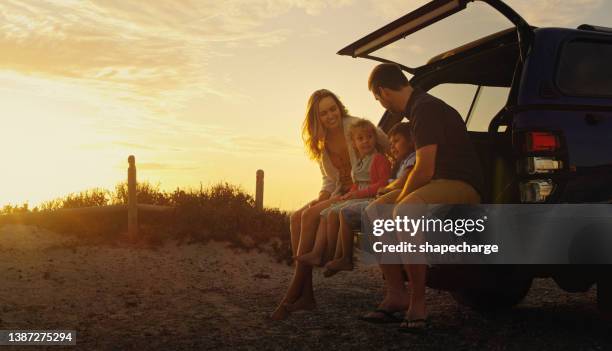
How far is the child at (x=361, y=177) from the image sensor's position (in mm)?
5336

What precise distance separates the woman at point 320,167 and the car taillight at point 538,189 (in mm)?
1354

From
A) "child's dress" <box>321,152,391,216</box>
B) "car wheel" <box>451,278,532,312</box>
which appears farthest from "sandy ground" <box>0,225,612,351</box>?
"child's dress" <box>321,152,391,216</box>

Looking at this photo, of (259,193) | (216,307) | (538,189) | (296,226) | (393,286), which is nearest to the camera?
(538,189)

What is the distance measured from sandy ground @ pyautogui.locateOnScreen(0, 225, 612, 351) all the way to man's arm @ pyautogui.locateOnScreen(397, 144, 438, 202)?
55.9 inches

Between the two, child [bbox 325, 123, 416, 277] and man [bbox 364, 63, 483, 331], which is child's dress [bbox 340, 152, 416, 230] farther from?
man [bbox 364, 63, 483, 331]

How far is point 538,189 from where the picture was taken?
15.2 feet

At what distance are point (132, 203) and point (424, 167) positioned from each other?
32.4 ft

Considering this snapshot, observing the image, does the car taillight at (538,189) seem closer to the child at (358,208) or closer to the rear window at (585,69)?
the rear window at (585,69)

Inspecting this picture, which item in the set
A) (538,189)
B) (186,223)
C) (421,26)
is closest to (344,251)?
(538,189)

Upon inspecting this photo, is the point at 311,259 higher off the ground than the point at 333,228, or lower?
lower

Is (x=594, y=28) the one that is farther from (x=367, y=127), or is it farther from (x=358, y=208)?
(x=358, y=208)

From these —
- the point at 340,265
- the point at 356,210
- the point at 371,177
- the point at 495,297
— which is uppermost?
the point at 371,177

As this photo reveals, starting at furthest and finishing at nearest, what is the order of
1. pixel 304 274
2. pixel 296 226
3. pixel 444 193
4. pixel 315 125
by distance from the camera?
1. pixel 315 125
2. pixel 296 226
3. pixel 304 274
4. pixel 444 193

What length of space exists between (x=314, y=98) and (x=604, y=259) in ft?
8.88
